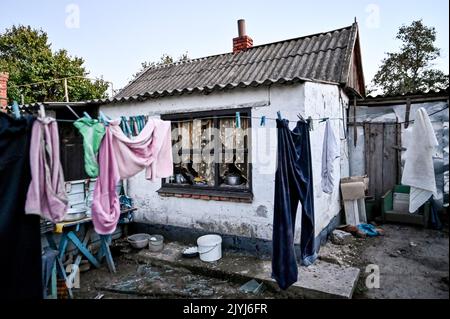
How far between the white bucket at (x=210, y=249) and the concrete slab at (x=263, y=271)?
0.37 feet

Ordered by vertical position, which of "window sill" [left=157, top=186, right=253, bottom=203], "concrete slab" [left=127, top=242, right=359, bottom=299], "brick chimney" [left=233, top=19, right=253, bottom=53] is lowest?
"concrete slab" [left=127, top=242, right=359, bottom=299]

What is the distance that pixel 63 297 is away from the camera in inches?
185

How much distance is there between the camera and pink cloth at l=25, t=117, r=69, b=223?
2736 mm

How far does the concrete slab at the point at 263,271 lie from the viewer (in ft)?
14.4

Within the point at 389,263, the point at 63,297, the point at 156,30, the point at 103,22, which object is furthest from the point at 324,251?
the point at 156,30

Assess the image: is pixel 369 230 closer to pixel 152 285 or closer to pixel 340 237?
pixel 340 237

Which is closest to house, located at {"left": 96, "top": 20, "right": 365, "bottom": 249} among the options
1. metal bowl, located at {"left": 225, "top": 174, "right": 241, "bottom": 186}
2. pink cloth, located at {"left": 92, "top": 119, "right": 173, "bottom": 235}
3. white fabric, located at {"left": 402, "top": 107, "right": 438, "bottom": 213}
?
metal bowl, located at {"left": 225, "top": 174, "right": 241, "bottom": 186}

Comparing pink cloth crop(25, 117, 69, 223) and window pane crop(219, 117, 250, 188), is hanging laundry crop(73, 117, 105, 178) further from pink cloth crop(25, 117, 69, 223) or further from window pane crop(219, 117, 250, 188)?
window pane crop(219, 117, 250, 188)

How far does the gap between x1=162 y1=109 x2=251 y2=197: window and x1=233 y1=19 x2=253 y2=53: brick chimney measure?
4.92 meters

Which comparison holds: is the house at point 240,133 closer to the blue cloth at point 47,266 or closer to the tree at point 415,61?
the blue cloth at point 47,266

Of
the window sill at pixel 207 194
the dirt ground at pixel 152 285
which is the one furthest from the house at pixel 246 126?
the dirt ground at pixel 152 285

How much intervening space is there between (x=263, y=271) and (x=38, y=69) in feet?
54.5
